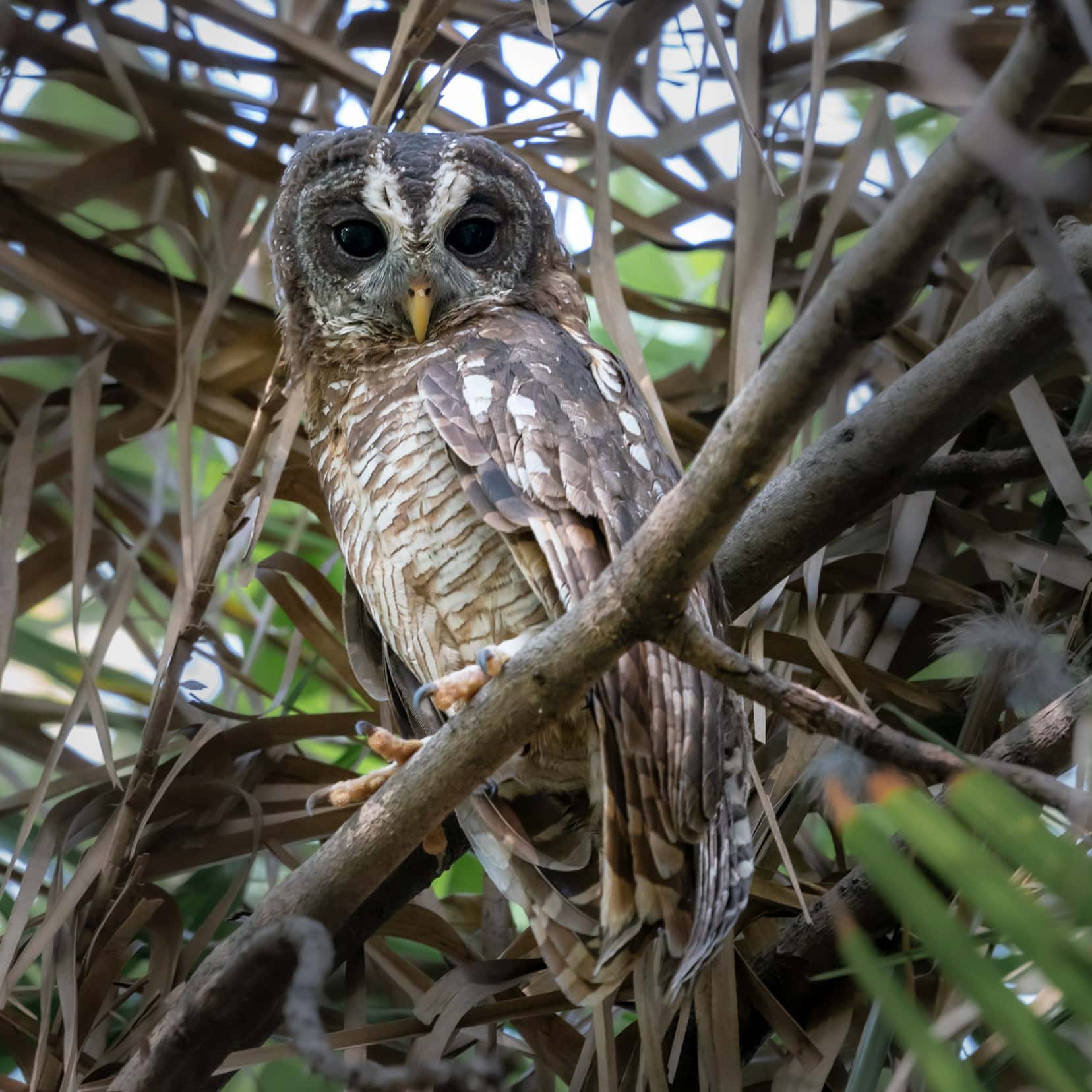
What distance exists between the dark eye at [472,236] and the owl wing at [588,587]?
406mm

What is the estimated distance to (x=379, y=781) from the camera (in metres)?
1.90

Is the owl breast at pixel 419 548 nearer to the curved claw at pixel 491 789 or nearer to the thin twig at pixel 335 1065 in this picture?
the curved claw at pixel 491 789

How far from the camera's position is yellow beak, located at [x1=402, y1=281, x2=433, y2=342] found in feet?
7.36

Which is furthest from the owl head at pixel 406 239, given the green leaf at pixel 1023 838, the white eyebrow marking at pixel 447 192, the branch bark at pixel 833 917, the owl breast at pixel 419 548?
the green leaf at pixel 1023 838

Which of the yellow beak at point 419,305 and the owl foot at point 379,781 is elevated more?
the yellow beak at point 419,305

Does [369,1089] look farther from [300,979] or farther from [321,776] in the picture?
[321,776]

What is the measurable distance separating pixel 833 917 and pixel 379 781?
728 mm

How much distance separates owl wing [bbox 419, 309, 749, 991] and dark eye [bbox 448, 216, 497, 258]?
0.41m

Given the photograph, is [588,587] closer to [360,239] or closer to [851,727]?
[851,727]

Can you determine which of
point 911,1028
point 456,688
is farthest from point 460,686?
point 911,1028

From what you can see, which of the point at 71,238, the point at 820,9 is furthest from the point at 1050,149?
the point at 71,238

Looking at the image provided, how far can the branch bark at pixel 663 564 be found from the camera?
0.87 metres

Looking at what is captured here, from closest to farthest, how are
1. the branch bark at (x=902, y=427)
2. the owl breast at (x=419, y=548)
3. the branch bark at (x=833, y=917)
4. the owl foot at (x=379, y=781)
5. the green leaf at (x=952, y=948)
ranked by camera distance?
the green leaf at (x=952, y=948) → the branch bark at (x=833, y=917) → the branch bark at (x=902, y=427) → the owl foot at (x=379, y=781) → the owl breast at (x=419, y=548)

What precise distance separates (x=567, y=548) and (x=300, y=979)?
90cm
